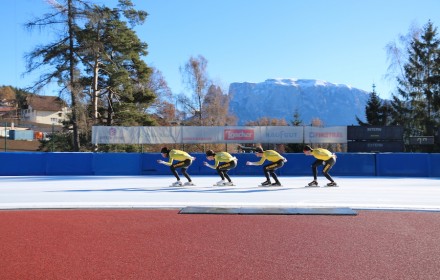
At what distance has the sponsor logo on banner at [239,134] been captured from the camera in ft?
72.6

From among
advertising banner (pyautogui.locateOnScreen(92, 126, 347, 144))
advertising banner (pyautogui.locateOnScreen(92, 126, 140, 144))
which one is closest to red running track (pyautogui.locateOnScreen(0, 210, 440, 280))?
advertising banner (pyautogui.locateOnScreen(92, 126, 347, 144))

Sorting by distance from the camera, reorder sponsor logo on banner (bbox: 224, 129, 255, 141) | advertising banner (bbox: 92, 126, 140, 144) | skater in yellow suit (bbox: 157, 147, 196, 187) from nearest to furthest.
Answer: skater in yellow suit (bbox: 157, 147, 196, 187), sponsor logo on banner (bbox: 224, 129, 255, 141), advertising banner (bbox: 92, 126, 140, 144)

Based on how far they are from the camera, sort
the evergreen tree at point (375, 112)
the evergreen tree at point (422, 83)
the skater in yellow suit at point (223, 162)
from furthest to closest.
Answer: the evergreen tree at point (375, 112) → the evergreen tree at point (422, 83) → the skater in yellow suit at point (223, 162)

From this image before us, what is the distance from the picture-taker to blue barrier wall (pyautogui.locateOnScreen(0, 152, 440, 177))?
67.1 ft

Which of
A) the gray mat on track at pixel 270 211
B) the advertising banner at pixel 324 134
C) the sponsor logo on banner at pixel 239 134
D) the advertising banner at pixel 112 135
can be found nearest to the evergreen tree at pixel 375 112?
the advertising banner at pixel 324 134

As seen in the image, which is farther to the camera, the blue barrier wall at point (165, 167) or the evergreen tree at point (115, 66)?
the evergreen tree at point (115, 66)

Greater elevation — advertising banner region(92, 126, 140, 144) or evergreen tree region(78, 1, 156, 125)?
evergreen tree region(78, 1, 156, 125)

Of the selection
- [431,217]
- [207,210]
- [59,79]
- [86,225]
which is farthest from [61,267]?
[59,79]

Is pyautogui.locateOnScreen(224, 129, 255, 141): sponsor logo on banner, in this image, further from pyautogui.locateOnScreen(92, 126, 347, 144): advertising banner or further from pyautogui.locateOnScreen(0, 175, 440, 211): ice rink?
pyautogui.locateOnScreen(0, 175, 440, 211): ice rink

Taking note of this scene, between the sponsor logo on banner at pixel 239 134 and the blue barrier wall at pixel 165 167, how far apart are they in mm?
1247

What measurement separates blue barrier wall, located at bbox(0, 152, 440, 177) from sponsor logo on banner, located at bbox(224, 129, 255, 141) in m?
1.25

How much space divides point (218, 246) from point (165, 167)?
1559cm

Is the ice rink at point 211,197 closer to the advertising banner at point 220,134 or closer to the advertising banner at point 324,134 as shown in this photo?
the advertising banner at point 220,134

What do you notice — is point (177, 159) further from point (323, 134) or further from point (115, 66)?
point (115, 66)
